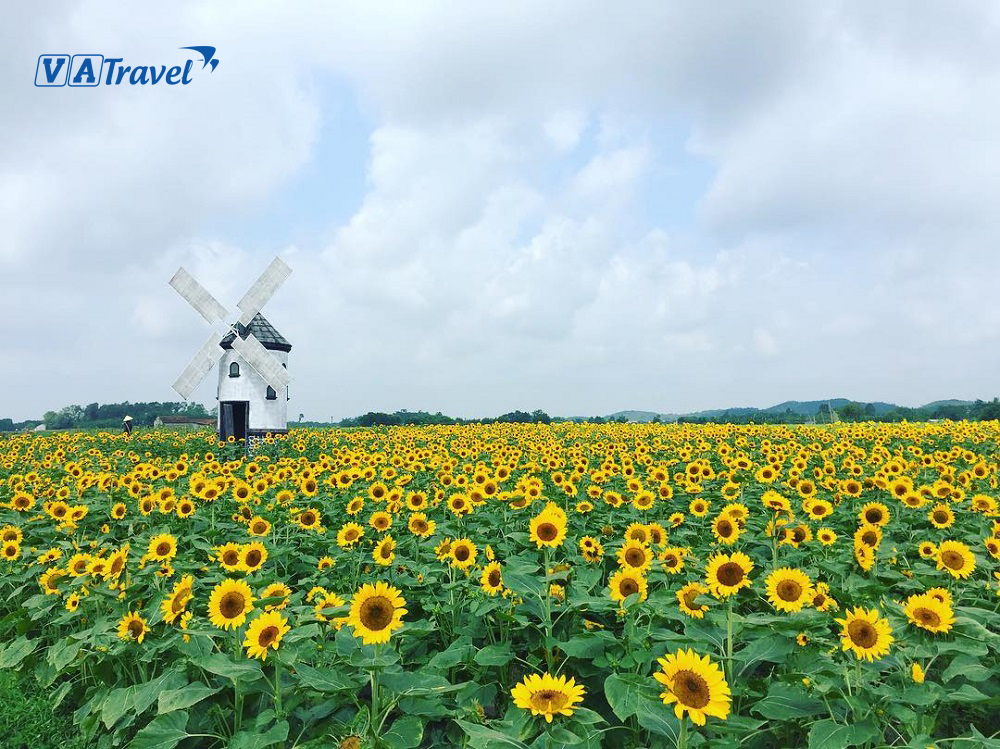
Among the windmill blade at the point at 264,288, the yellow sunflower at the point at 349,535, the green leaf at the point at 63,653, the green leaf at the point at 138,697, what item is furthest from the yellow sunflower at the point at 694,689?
the windmill blade at the point at 264,288

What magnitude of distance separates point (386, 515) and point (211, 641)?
2671mm

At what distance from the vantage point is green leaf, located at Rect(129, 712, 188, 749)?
3.80 metres

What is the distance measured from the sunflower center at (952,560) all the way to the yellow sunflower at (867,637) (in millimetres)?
1907

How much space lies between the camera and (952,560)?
4863 millimetres

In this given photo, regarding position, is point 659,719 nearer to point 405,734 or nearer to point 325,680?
point 405,734

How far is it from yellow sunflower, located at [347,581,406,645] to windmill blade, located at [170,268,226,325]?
33682 mm

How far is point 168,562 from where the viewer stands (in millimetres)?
6051

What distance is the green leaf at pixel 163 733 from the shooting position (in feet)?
12.5

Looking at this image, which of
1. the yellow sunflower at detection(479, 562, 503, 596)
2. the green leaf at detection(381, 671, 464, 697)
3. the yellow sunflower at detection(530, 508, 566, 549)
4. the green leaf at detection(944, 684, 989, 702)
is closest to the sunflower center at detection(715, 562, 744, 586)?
the green leaf at detection(944, 684, 989, 702)

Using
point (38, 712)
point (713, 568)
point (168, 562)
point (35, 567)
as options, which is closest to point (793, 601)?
point (713, 568)

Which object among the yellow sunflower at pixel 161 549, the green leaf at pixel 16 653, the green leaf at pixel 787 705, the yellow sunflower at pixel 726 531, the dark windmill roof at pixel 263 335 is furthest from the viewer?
the dark windmill roof at pixel 263 335

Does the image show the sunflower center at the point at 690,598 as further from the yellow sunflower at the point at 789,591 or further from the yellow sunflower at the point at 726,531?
the yellow sunflower at the point at 726,531

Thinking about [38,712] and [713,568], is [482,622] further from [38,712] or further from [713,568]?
[38,712]

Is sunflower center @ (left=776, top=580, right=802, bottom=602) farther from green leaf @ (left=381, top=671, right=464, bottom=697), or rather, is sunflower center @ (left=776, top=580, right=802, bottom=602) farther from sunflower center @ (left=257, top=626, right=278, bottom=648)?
sunflower center @ (left=257, top=626, right=278, bottom=648)
